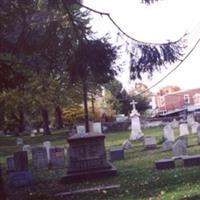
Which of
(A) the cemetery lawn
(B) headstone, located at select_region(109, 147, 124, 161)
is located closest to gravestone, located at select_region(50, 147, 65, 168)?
(B) headstone, located at select_region(109, 147, 124, 161)

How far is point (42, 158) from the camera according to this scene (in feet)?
75.5

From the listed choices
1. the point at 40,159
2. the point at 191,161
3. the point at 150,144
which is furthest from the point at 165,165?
the point at 150,144

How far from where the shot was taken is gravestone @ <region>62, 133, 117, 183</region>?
16875 millimetres

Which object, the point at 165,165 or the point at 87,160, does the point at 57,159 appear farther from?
the point at 165,165

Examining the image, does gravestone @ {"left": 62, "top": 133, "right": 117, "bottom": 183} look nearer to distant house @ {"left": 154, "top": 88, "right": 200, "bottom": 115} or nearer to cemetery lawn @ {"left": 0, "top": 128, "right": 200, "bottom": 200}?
cemetery lawn @ {"left": 0, "top": 128, "right": 200, "bottom": 200}

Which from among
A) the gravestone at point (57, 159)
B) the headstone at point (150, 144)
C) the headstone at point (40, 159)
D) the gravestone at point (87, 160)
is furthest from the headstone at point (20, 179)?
the headstone at point (150, 144)

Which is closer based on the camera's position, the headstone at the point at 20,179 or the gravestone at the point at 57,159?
the headstone at the point at 20,179

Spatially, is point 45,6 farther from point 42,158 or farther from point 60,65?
point 42,158

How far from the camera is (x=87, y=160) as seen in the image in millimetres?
17703

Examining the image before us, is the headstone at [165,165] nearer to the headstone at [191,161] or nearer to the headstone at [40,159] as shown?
the headstone at [191,161]

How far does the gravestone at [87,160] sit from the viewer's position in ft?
55.4

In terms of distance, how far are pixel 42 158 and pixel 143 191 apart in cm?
1089

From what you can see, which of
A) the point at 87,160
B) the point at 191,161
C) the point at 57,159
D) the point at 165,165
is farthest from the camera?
the point at 57,159

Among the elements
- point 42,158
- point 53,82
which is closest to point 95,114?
point 53,82
